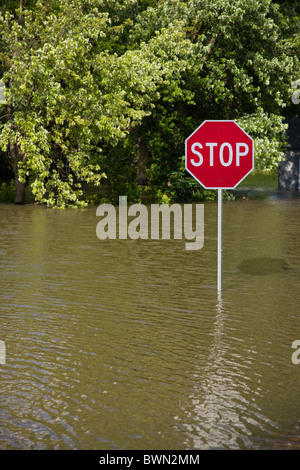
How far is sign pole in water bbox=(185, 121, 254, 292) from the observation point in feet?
123

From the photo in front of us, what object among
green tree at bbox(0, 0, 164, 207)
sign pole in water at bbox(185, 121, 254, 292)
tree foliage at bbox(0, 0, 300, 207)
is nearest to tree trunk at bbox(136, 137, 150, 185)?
sign pole in water at bbox(185, 121, 254, 292)

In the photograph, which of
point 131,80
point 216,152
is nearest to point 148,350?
point 131,80

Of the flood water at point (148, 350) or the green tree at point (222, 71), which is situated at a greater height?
the green tree at point (222, 71)

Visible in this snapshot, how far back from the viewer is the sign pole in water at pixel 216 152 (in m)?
37.4

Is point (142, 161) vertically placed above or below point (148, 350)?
above

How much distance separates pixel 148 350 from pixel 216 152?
34.9 meters

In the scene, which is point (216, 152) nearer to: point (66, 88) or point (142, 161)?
point (142, 161)

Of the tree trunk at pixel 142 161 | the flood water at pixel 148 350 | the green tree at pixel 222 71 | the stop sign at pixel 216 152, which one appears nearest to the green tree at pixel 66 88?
the green tree at pixel 222 71

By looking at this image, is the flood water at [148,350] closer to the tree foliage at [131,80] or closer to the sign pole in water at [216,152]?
the tree foliage at [131,80]

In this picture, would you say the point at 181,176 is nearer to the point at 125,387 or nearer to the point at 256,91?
the point at 256,91

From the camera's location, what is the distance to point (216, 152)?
140ft

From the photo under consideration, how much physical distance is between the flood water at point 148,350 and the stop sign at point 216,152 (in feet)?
66.1

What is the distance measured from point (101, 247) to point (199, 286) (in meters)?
6.12

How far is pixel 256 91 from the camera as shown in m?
35.4
